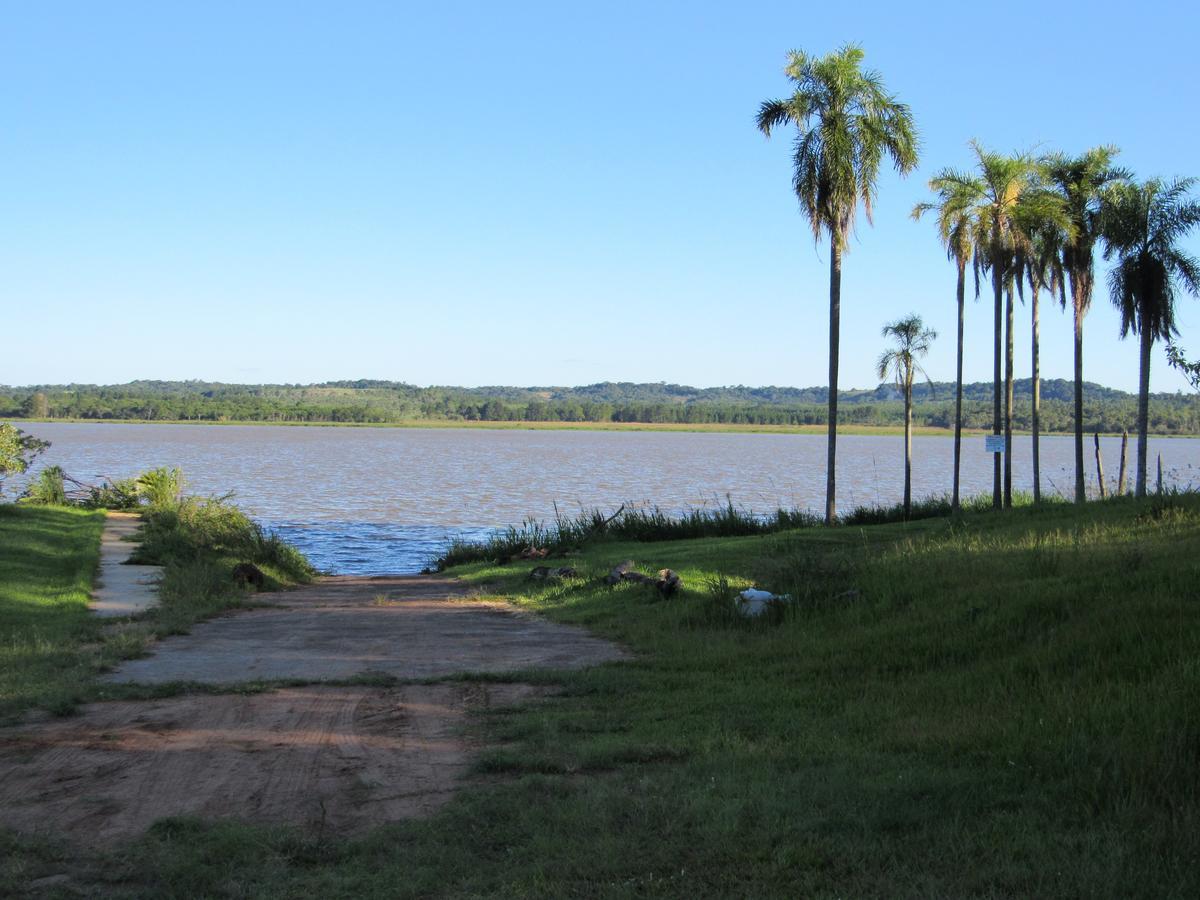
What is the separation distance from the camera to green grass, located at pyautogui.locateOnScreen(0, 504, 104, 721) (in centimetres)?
925

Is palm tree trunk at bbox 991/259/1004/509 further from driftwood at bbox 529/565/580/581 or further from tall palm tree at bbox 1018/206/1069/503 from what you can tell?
driftwood at bbox 529/565/580/581

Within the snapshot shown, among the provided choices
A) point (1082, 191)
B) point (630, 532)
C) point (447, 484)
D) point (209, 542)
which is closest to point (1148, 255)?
point (1082, 191)

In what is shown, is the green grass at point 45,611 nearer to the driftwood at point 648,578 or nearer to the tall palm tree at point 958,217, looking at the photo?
the driftwood at point 648,578

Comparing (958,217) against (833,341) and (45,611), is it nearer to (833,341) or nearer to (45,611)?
(833,341)

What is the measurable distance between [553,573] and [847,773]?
1299 cm

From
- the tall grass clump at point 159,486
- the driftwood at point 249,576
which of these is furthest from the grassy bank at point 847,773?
the tall grass clump at point 159,486

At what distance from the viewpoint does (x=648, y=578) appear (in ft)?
52.6

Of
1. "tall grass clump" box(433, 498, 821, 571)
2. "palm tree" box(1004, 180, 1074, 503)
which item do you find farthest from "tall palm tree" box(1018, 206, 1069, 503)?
"tall grass clump" box(433, 498, 821, 571)

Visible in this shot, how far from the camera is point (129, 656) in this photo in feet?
37.1

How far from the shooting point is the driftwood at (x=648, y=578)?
48.3ft

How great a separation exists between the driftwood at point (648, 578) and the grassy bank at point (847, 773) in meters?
3.27

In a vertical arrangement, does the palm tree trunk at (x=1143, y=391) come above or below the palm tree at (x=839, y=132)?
below

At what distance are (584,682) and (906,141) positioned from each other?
21336 mm

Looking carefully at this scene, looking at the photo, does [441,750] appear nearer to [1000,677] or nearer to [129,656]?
[1000,677]
